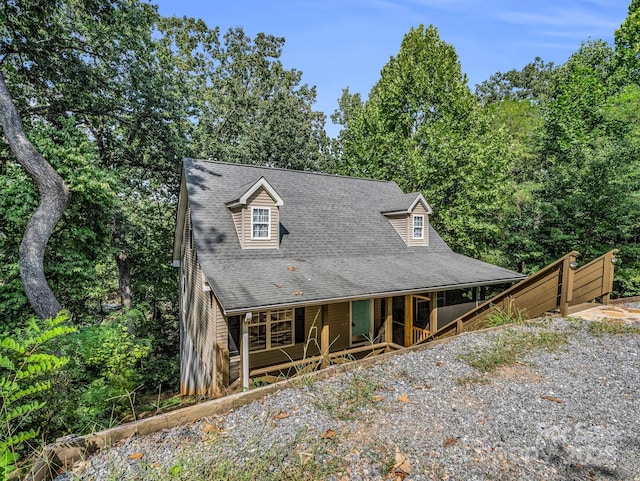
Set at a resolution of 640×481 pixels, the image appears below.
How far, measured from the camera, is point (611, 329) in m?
6.88

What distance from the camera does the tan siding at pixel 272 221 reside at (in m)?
10.5

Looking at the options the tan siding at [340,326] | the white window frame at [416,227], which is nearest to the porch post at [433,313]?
the tan siding at [340,326]

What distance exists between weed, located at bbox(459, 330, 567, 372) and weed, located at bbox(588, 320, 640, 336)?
82 centimetres

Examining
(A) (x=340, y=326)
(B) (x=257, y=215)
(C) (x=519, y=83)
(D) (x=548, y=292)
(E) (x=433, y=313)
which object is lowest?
(A) (x=340, y=326)

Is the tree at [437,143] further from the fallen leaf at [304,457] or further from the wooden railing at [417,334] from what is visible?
the fallen leaf at [304,457]

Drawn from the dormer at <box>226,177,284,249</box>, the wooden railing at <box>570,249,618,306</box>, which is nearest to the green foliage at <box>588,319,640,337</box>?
the wooden railing at <box>570,249,618,306</box>

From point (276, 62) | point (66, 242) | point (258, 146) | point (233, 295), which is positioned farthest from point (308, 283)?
point (276, 62)

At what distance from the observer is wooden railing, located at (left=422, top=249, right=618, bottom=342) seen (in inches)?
316

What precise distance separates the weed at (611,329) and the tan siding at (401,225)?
298 inches

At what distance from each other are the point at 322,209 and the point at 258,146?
14.1 m

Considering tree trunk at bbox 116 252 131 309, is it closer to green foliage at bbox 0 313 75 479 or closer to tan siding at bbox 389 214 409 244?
green foliage at bbox 0 313 75 479

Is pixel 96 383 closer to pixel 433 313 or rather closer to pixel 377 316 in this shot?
pixel 377 316

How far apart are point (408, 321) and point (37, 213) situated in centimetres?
1290

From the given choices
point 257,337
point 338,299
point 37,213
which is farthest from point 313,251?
point 37,213
